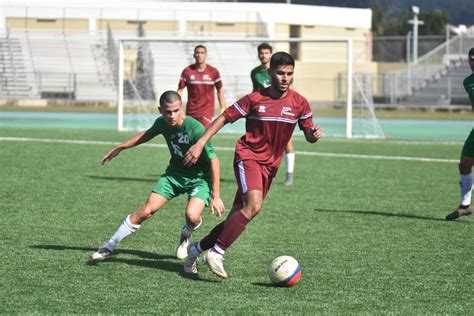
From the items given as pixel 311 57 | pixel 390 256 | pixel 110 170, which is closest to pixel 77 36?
pixel 311 57

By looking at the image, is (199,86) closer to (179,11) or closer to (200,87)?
(200,87)

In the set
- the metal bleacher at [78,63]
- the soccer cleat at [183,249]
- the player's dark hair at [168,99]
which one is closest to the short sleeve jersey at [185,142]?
the player's dark hair at [168,99]

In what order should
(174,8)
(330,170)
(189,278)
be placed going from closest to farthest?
(189,278)
(330,170)
(174,8)

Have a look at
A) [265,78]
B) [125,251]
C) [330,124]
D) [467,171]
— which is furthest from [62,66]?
[125,251]

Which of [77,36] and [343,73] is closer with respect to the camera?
[343,73]

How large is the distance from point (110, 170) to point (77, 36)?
2932cm

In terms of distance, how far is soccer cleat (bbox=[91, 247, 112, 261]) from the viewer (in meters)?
7.63

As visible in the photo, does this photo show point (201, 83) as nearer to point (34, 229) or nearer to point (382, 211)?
point (382, 211)

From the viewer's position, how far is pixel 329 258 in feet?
27.0

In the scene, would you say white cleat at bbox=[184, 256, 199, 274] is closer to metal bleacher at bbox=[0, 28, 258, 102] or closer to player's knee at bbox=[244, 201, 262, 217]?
player's knee at bbox=[244, 201, 262, 217]

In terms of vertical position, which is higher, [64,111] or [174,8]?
[174,8]

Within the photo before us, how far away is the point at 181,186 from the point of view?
314 inches

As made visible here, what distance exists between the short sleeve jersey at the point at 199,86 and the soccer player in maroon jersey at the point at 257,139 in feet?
26.6

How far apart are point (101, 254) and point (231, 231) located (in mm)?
1201
